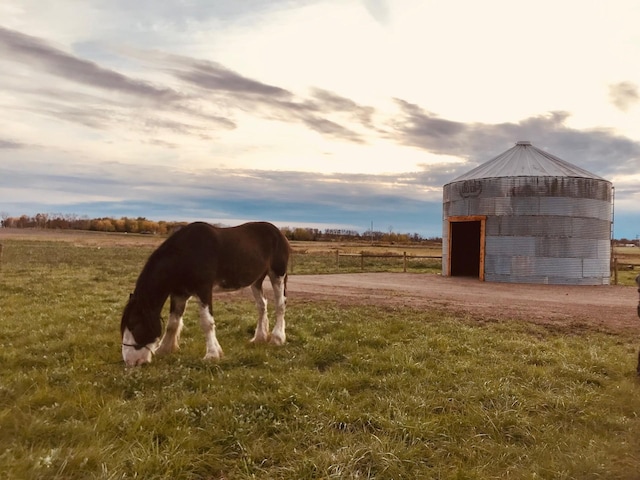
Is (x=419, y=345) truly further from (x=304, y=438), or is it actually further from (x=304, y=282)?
(x=304, y=282)

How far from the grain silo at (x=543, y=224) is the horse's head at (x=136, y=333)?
59.1ft

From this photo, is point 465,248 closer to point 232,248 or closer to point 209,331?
point 232,248

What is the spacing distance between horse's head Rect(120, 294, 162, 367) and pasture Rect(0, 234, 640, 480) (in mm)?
264

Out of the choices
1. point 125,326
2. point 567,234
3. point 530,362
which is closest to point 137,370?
point 125,326

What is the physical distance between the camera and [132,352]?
21.7 feet

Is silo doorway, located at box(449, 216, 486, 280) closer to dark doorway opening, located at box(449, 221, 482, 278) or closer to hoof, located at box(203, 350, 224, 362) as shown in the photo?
dark doorway opening, located at box(449, 221, 482, 278)

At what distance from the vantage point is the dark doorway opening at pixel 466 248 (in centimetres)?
2651

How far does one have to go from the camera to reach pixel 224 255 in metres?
7.67

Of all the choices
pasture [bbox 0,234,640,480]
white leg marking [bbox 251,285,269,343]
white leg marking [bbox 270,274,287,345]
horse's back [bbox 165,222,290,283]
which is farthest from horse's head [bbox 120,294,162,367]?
white leg marking [bbox 270,274,287,345]

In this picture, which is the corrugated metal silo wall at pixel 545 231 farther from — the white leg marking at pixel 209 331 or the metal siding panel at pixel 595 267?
the white leg marking at pixel 209 331

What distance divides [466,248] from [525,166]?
638 cm

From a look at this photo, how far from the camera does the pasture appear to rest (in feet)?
13.3

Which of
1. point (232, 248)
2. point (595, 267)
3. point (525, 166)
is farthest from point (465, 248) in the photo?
point (232, 248)

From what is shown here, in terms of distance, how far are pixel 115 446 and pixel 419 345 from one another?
5333 mm
